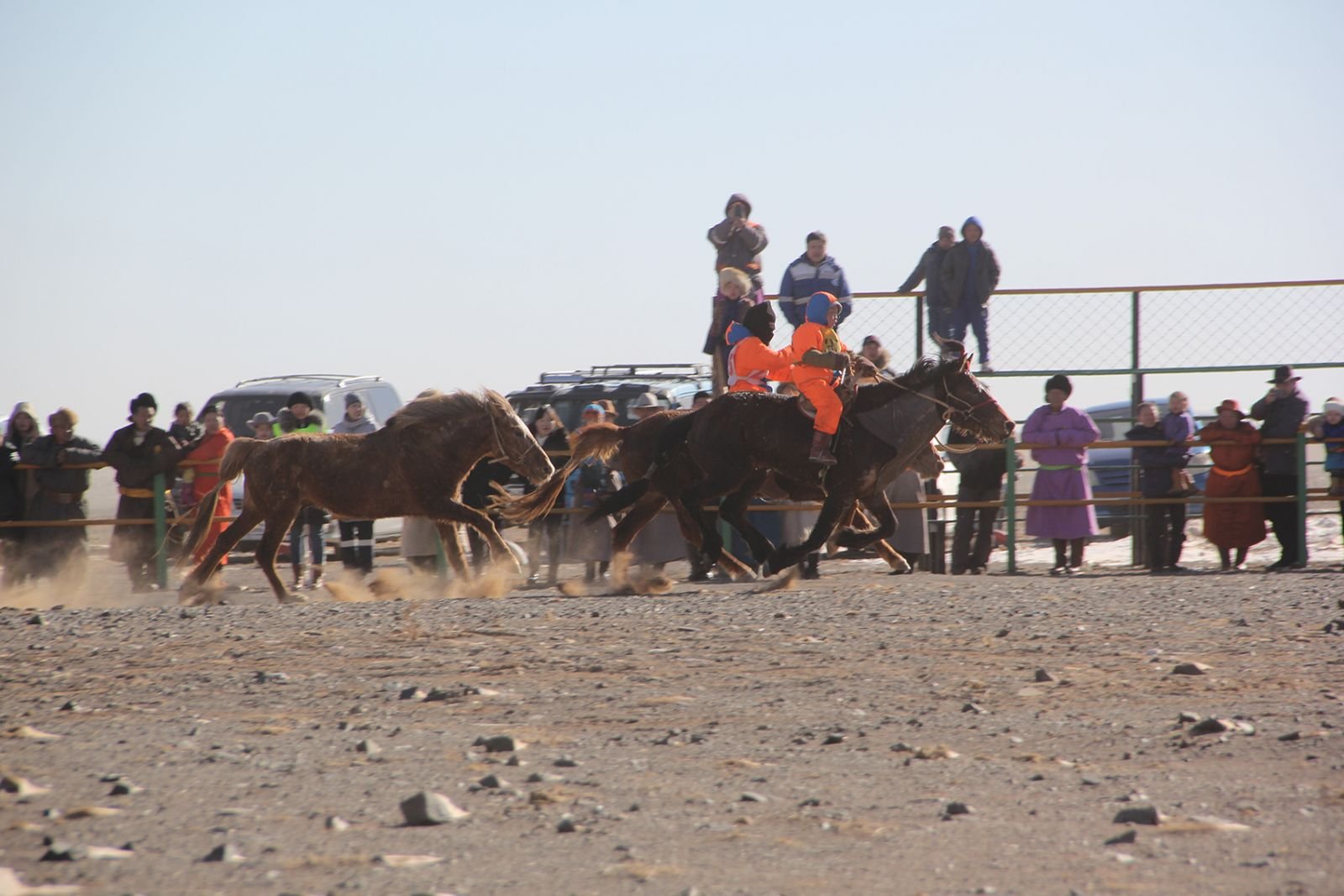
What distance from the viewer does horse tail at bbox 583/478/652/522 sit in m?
12.1

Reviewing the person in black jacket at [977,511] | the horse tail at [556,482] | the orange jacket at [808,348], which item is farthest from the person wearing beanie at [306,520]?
the person in black jacket at [977,511]

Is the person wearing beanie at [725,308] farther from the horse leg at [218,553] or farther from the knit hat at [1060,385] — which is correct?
the horse leg at [218,553]

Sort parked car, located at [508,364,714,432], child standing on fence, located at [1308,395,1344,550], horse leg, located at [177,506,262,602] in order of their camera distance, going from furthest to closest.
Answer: parked car, located at [508,364,714,432]
child standing on fence, located at [1308,395,1344,550]
horse leg, located at [177,506,262,602]

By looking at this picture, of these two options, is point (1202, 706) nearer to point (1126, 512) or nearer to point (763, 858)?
point (763, 858)

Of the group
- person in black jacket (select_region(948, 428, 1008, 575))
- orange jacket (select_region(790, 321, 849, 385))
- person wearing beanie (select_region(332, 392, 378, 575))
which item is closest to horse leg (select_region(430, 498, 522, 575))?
person wearing beanie (select_region(332, 392, 378, 575))

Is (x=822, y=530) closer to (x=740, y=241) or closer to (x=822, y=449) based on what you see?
(x=822, y=449)

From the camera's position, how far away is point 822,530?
1156cm

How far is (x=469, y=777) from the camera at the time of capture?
18.7 feet

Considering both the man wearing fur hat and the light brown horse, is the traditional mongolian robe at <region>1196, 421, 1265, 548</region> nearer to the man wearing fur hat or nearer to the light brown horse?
the light brown horse

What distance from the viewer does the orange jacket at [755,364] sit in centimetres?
1205

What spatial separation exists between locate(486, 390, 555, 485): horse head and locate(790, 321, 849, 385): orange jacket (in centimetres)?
201

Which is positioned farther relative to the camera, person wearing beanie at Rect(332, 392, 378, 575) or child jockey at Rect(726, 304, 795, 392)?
person wearing beanie at Rect(332, 392, 378, 575)

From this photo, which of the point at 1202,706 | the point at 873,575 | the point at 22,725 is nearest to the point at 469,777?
the point at 22,725

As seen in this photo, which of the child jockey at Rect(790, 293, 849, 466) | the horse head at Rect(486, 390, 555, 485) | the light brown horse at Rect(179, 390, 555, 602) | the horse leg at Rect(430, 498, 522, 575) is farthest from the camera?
the horse head at Rect(486, 390, 555, 485)
